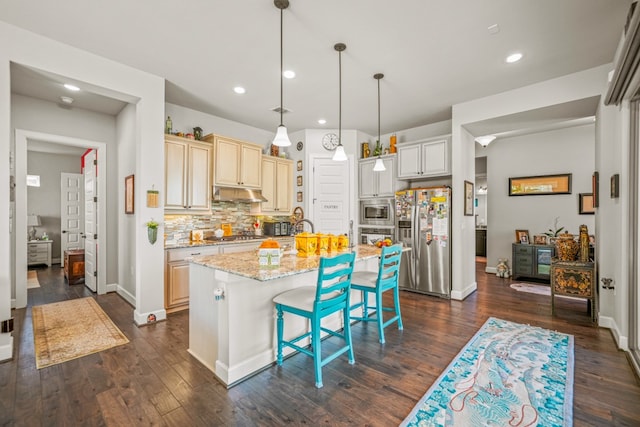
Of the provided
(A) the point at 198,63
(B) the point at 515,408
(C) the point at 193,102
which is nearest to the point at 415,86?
(A) the point at 198,63

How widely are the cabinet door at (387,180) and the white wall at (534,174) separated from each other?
2.87 m

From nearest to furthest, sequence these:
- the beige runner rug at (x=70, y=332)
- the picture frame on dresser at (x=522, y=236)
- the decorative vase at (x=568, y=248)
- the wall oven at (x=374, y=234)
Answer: the beige runner rug at (x=70, y=332) → the decorative vase at (x=568, y=248) → the wall oven at (x=374, y=234) → the picture frame on dresser at (x=522, y=236)

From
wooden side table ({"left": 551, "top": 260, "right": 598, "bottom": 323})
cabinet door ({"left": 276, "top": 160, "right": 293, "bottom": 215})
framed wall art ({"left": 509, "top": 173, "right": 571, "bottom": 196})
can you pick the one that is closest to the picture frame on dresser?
framed wall art ({"left": 509, "top": 173, "right": 571, "bottom": 196})

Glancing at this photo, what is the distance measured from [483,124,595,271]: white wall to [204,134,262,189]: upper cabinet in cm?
515

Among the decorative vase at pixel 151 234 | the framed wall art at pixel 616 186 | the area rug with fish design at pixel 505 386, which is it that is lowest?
the area rug with fish design at pixel 505 386

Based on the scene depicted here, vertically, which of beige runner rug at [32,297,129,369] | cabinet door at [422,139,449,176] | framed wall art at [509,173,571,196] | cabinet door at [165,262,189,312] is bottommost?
beige runner rug at [32,297,129,369]

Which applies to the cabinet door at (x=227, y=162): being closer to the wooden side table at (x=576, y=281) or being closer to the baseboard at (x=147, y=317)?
the baseboard at (x=147, y=317)

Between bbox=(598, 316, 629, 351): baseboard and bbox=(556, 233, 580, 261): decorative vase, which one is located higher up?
bbox=(556, 233, 580, 261): decorative vase

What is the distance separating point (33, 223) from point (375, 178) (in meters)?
7.67

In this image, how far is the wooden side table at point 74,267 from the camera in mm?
5082

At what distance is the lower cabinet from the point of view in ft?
18.1

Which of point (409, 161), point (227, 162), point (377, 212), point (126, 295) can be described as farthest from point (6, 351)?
point (409, 161)

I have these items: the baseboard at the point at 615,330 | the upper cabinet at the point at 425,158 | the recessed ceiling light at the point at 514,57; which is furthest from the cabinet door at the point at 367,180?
the baseboard at the point at 615,330

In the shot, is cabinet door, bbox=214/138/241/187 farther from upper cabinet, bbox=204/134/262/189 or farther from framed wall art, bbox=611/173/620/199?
framed wall art, bbox=611/173/620/199
